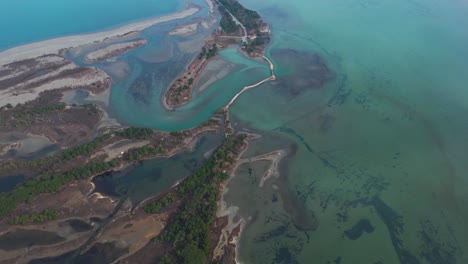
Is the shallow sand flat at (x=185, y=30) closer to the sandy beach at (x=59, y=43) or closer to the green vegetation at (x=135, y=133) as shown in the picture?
the sandy beach at (x=59, y=43)

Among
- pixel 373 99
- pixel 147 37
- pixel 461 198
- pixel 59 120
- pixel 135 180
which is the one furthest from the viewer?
pixel 147 37

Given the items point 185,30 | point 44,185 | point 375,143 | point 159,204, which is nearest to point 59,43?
point 185,30

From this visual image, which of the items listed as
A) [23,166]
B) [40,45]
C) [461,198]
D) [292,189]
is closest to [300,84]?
[292,189]

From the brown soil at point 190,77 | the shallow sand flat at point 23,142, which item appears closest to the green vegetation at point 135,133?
the brown soil at point 190,77

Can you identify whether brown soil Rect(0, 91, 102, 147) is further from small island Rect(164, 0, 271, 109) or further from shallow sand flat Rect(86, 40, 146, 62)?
shallow sand flat Rect(86, 40, 146, 62)

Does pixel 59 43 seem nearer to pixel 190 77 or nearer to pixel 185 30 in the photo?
pixel 185 30

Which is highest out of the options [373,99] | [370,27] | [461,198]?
[370,27]

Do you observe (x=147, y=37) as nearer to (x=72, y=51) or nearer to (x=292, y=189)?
(x=72, y=51)

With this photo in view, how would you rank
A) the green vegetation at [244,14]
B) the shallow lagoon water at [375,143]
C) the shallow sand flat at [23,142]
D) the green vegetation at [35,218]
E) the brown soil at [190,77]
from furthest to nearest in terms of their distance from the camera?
the green vegetation at [244,14]
the brown soil at [190,77]
the shallow sand flat at [23,142]
the green vegetation at [35,218]
the shallow lagoon water at [375,143]
